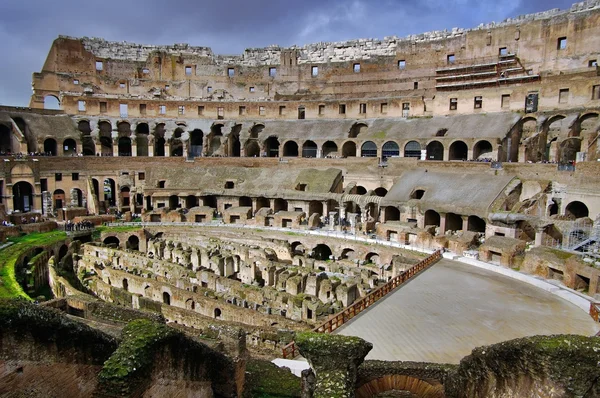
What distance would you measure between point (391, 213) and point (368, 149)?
996 cm

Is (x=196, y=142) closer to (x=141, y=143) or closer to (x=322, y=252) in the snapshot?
(x=141, y=143)

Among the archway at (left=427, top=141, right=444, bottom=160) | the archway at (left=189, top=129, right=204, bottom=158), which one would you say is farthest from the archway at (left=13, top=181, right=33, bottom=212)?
the archway at (left=427, top=141, right=444, bottom=160)

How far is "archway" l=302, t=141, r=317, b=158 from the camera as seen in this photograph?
1661 inches

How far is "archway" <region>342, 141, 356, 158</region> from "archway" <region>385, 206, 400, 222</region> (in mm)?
11102

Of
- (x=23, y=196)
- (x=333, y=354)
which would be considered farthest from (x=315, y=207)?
(x=333, y=354)

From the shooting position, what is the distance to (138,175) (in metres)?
37.6

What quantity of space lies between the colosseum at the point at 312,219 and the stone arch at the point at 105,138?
0.23m

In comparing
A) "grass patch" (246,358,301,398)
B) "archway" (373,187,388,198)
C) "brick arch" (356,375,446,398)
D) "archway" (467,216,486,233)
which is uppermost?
"archway" (373,187,388,198)

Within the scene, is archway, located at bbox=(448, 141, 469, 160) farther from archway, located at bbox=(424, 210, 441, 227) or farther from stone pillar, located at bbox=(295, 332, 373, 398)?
stone pillar, located at bbox=(295, 332, 373, 398)

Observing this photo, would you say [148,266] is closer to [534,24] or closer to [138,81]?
[138,81]

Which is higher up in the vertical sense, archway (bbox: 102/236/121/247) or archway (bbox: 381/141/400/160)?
archway (bbox: 381/141/400/160)

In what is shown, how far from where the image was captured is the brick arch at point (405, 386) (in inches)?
313

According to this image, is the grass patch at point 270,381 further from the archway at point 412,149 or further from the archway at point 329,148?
the archway at point 329,148

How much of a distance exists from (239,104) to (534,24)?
2971 centimetres
